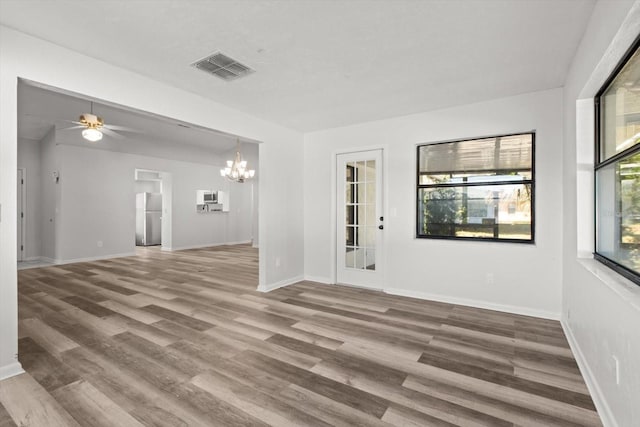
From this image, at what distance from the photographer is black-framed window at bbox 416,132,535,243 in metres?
3.62

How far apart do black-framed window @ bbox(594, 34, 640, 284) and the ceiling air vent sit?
2837mm

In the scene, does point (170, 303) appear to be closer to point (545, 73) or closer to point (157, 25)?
point (157, 25)

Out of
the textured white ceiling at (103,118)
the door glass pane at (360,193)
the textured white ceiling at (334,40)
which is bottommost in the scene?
the door glass pane at (360,193)

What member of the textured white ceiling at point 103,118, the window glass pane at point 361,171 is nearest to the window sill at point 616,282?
the window glass pane at point 361,171

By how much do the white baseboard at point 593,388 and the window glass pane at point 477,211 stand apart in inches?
52.5

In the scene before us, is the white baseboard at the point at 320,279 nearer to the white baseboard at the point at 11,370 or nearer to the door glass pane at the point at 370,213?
the door glass pane at the point at 370,213

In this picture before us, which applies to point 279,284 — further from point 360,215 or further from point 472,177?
point 472,177

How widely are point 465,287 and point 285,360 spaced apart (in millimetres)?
2572

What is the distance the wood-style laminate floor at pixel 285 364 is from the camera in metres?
1.84

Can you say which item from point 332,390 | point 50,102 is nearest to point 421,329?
point 332,390

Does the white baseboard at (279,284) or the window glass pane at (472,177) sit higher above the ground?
the window glass pane at (472,177)

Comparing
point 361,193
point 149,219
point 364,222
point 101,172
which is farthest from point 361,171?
point 149,219

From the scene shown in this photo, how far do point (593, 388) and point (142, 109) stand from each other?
4.33 meters

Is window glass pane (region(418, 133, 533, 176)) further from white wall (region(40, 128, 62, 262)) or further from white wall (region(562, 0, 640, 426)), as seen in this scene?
white wall (region(40, 128, 62, 262))
